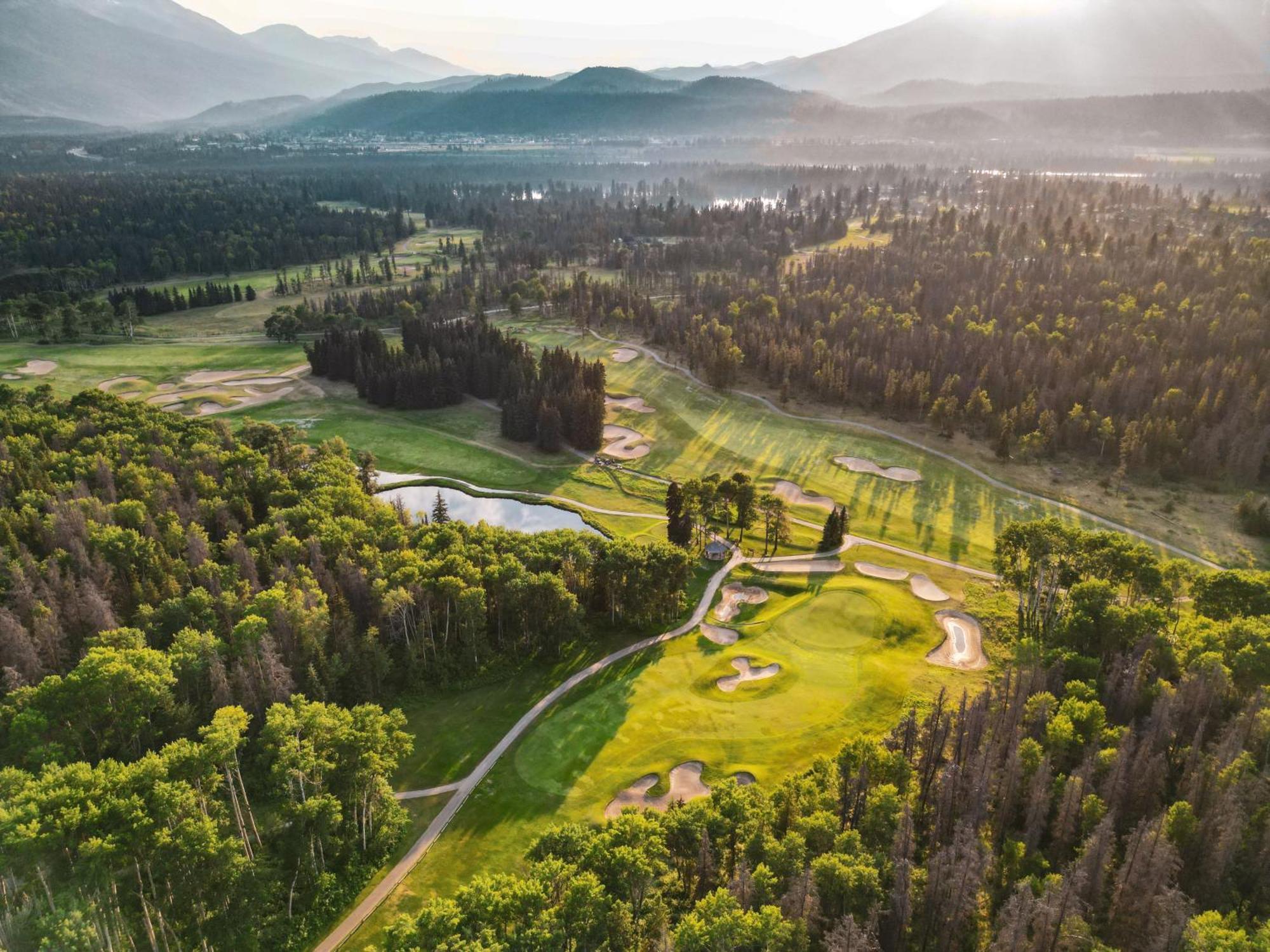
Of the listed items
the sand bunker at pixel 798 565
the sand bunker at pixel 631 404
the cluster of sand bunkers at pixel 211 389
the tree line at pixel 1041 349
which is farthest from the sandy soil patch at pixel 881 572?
the cluster of sand bunkers at pixel 211 389

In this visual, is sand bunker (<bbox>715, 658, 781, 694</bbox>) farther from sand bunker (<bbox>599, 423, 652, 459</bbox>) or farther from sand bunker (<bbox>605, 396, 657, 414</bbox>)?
sand bunker (<bbox>605, 396, 657, 414</bbox>)

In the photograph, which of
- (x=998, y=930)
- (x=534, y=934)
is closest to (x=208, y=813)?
(x=534, y=934)

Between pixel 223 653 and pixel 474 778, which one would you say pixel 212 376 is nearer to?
pixel 223 653

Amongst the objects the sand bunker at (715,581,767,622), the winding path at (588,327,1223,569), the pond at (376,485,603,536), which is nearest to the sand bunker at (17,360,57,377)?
the pond at (376,485,603,536)

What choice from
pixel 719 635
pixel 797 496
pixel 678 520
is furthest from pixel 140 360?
pixel 719 635

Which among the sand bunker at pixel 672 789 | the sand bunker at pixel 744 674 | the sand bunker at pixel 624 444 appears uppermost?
the sand bunker at pixel 624 444

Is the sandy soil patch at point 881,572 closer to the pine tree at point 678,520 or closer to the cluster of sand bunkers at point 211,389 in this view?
the pine tree at point 678,520
